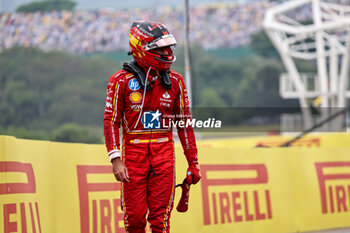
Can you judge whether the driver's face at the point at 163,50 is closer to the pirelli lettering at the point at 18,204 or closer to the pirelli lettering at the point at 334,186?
the pirelli lettering at the point at 18,204

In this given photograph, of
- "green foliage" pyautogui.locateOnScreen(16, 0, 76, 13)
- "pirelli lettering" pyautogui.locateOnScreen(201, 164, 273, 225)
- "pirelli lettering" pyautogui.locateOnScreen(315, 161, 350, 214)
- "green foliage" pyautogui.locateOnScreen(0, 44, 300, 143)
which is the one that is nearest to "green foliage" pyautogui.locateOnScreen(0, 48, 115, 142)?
"green foliage" pyautogui.locateOnScreen(0, 44, 300, 143)

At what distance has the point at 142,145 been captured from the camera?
5281 mm

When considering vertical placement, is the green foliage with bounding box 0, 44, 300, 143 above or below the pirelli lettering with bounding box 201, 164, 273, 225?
above

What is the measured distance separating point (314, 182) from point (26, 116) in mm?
35587

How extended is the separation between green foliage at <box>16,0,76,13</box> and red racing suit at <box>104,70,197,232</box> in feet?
136

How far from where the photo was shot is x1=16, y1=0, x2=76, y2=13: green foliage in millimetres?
46612

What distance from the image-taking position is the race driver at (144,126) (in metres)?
5.23

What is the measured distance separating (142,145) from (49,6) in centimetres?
4507

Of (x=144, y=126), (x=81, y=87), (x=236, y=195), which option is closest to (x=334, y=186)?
(x=236, y=195)

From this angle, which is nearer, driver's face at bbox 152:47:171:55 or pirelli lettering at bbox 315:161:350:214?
driver's face at bbox 152:47:171:55

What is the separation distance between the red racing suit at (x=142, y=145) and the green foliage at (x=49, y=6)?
41.5 meters

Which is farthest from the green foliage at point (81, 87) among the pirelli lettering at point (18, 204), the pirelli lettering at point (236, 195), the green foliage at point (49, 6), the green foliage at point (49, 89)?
the pirelli lettering at point (18, 204)

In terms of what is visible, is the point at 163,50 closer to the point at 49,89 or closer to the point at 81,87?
the point at 81,87

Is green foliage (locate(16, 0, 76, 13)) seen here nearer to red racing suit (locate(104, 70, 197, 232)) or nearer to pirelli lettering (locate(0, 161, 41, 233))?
pirelli lettering (locate(0, 161, 41, 233))
